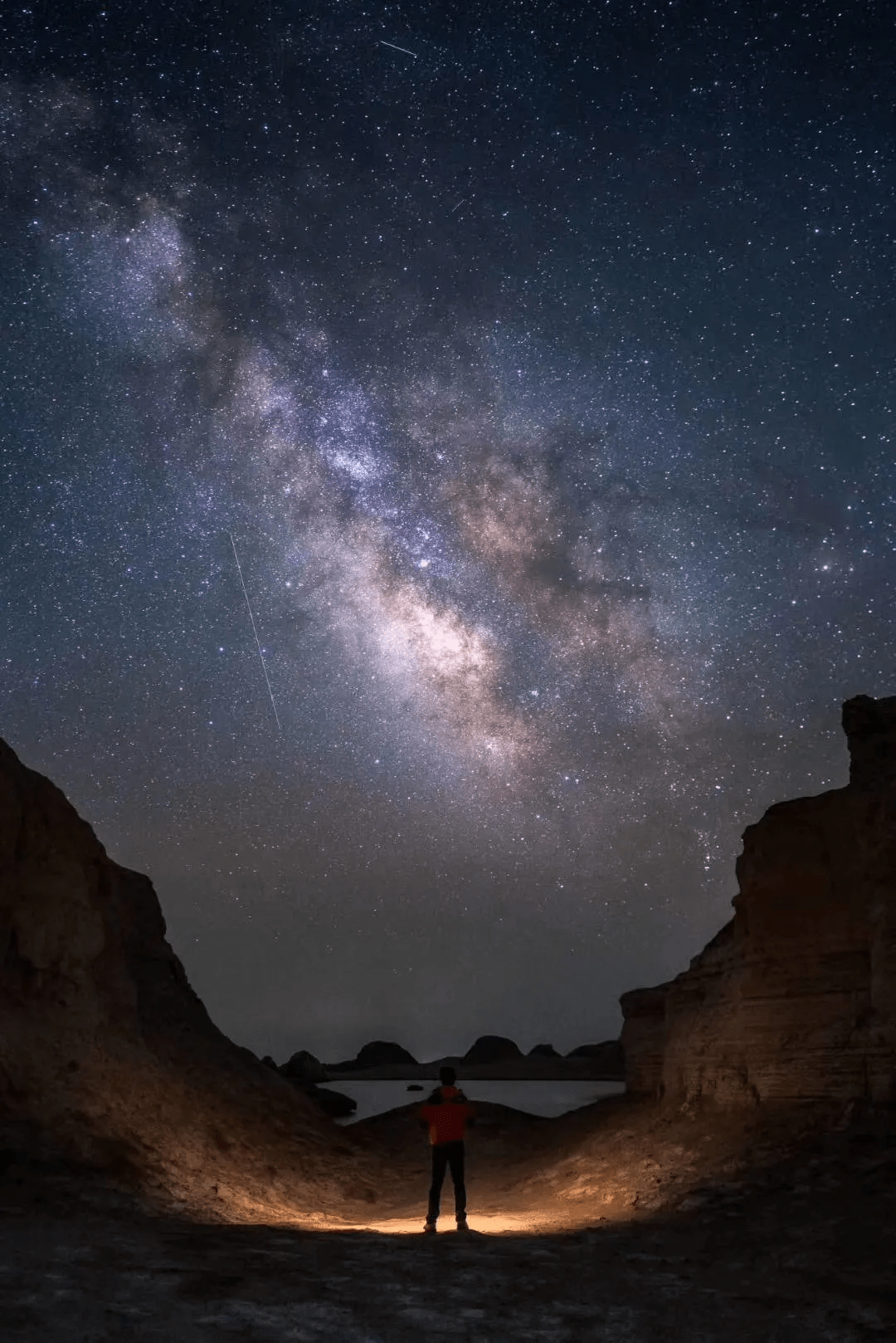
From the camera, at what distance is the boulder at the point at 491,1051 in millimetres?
107375

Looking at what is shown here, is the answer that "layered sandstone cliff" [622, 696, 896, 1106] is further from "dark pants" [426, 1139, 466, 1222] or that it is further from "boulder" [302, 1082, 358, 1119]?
"boulder" [302, 1082, 358, 1119]

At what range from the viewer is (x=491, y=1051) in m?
108

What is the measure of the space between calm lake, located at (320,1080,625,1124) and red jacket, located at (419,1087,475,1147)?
107 feet

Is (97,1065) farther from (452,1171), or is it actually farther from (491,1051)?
(491,1051)

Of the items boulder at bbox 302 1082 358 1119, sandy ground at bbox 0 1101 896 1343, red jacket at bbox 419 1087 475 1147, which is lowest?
sandy ground at bbox 0 1101 896 1343

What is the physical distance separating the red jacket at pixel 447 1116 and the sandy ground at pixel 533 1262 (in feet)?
5.47

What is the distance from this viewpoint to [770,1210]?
42.0 ft

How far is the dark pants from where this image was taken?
526 inches

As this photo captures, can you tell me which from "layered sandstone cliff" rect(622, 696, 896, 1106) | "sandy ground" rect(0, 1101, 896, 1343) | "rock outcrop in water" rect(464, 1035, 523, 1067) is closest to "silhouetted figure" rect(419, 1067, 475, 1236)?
"sandy ground" rect(0, 1101, 896, 1343)

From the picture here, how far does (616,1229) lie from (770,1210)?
1941 millimetres

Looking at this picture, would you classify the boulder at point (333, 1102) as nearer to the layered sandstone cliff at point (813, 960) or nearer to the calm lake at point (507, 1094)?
the calm lake at point (507, 1094)

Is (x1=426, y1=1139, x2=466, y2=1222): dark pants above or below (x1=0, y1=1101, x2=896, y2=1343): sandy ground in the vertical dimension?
above

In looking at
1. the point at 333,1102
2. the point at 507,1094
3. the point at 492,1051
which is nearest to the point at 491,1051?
the point at 492,1051

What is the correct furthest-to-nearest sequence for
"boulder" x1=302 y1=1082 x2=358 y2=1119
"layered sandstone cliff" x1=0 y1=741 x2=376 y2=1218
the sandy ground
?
"boulder" x1=302 y1=1082 x2=358 y2=1119 → "layered sandstone cliff" x1=0 y1=741 x2=376 y2=1218 → the sandy ground
